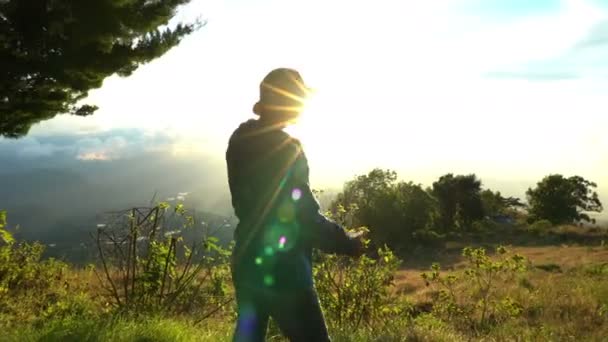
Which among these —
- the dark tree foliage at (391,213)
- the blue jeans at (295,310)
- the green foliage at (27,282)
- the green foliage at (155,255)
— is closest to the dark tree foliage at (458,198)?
the dark tree foliage at (391,213)

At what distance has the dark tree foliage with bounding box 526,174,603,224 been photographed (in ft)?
175

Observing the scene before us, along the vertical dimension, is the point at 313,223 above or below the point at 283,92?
below

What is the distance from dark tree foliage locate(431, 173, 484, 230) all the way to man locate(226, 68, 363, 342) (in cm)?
4920

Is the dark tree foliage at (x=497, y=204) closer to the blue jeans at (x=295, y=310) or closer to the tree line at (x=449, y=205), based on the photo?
the tree line at (x=449, y=205)

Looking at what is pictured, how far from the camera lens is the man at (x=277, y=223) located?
98.4 inches

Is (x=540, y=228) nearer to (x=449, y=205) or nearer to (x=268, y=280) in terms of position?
(x=449, y=205)

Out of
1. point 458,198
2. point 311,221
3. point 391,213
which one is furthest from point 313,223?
point 458,198

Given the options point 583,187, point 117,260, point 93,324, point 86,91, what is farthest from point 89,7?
point 583,187

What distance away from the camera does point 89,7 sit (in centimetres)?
630

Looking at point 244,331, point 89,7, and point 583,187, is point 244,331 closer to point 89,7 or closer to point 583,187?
point 89,7

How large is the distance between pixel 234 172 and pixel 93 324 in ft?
8.00

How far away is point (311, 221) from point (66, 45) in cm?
554

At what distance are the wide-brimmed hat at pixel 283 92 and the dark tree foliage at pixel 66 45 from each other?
4582 millimetres

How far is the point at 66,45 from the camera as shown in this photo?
22.0 ft
